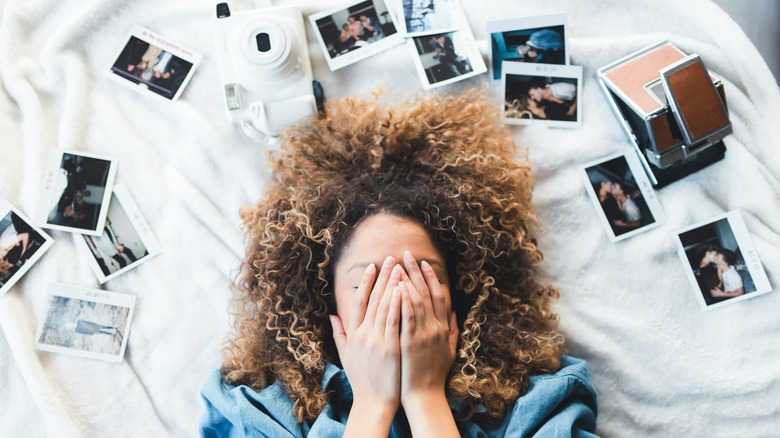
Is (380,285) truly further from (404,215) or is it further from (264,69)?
(264,69)

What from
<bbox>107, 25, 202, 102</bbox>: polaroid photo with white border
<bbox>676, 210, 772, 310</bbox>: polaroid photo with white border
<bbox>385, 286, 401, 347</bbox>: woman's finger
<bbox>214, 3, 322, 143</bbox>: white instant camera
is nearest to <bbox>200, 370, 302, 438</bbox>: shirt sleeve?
<bbox>385, 286, 401, 347</bbox>: woman's finger

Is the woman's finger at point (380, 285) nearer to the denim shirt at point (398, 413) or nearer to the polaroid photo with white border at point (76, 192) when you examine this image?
the denim shirt at point (398, 413)

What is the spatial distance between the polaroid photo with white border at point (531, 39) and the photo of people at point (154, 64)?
616 mm

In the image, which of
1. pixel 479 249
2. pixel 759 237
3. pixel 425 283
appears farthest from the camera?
pixel 759 237

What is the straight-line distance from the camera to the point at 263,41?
1171 millimetres

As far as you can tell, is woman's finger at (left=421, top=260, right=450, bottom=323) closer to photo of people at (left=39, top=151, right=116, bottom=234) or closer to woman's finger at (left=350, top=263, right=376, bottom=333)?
woman's finger at (left=350, top=263, right=376, bottom=333)

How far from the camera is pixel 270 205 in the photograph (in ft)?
3.87

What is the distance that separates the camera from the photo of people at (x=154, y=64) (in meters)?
1.30

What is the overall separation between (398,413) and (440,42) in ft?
2.38

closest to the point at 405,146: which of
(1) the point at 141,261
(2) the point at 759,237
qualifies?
(1) the point at 141,261

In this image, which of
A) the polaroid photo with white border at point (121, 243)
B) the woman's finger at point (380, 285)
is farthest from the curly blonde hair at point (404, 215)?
the polaroid photo with white border at point (121, 243)

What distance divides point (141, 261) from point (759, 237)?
3.99 ft

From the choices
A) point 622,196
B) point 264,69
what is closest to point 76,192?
point 264,69

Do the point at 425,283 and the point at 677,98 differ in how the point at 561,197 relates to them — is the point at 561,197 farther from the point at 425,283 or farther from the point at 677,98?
the point at 425,283
